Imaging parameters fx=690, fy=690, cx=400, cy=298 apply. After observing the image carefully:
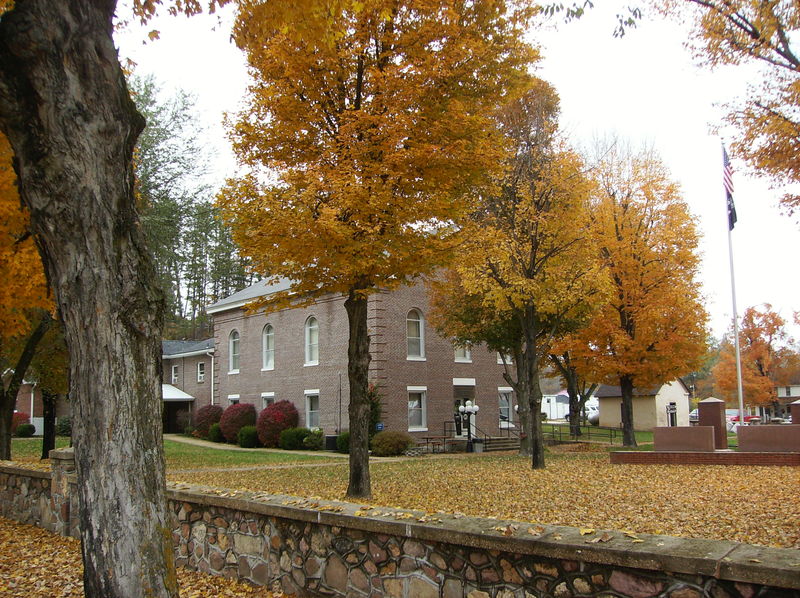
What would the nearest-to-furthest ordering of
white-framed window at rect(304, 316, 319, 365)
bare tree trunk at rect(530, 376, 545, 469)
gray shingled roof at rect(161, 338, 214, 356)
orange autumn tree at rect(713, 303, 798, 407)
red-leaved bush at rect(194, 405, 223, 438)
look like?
bare tree trunk at rect(530, 376, 545, 469) → white-framed window at rect(304, 316, 319, 365) → red-leaved bush at rect(194, 405, 223, 438) → gray shingled roof at rect(161, 338, 214, 356) → orange autumn tree at rect(713, 303, 798, 407)

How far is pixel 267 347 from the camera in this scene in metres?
33.7

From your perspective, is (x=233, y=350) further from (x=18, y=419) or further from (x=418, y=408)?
(x=18, y=419)

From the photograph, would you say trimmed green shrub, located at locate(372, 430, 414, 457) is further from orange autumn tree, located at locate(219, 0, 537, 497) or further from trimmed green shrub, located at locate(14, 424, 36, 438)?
trimmed green shrub, located at locate(14, 424, 36, 438)

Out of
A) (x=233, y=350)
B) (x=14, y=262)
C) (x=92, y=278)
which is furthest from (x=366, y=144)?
(x=233, y=350)

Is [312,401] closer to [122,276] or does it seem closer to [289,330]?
[289,330]

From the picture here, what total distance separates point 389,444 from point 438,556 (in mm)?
19885

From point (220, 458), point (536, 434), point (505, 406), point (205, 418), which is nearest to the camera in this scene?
point (536, 434)

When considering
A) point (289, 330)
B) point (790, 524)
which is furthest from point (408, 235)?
point (289, 330)

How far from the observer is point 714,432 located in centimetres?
1936

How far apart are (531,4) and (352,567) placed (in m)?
9.88

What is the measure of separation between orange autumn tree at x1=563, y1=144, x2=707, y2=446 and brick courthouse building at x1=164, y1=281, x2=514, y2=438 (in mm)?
6462

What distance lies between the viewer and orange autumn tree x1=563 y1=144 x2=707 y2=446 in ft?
78.9

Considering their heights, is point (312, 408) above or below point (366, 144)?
below

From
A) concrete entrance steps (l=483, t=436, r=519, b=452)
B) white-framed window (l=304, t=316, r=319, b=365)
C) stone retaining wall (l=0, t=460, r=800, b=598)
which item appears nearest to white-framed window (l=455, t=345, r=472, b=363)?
concrete entrance steps (l=483, t=436, r=519, b=452)
